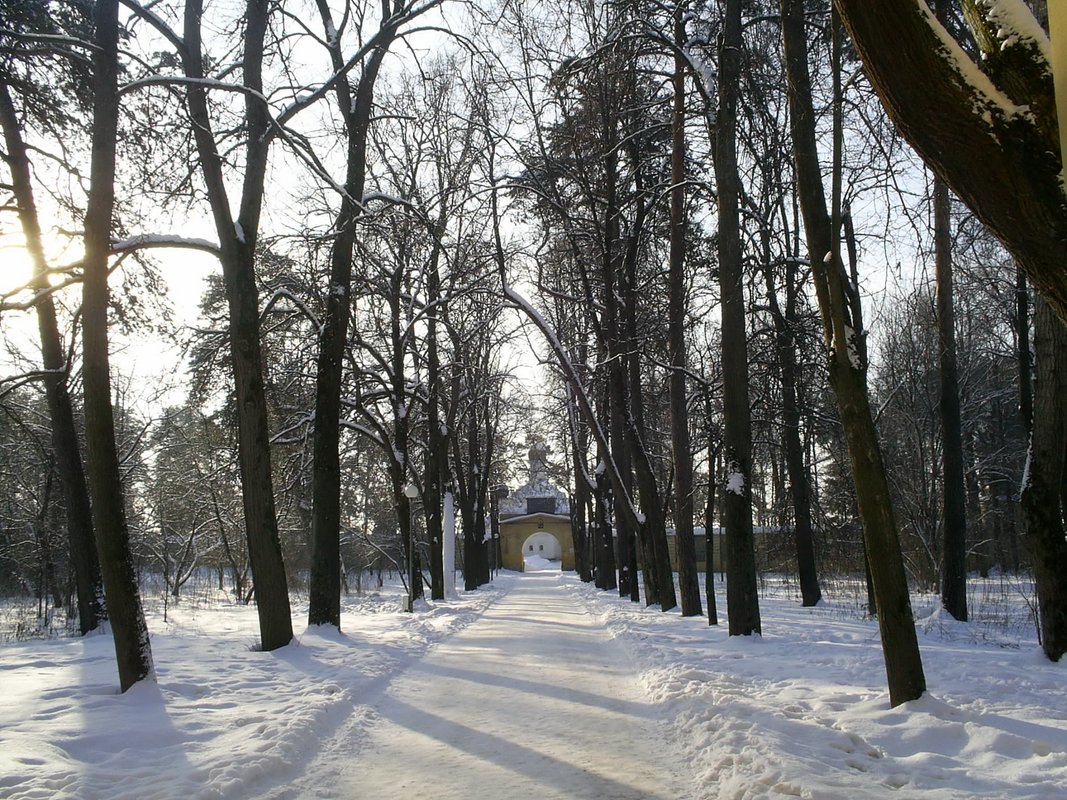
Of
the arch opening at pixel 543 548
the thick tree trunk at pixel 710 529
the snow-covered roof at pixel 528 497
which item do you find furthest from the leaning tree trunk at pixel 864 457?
the arch opening at pixel 543 548

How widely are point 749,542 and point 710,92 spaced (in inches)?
250

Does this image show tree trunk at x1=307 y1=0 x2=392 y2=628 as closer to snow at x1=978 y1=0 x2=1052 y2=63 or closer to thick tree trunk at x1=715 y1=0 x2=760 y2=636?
thick tree trunk at x1=715 y1=0 x2=760 y2=636

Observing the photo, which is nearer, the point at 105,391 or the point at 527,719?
the point at 527,719

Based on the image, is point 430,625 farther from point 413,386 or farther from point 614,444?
point 614,444

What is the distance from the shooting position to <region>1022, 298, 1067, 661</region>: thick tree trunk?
8141mm

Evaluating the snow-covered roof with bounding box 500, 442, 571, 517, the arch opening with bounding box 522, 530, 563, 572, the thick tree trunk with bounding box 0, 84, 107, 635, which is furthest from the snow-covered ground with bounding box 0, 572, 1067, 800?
the arch opening with bounding box 522, 530, 563, 572

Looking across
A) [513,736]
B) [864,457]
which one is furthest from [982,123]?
[513,736]

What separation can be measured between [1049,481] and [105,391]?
9.82 m

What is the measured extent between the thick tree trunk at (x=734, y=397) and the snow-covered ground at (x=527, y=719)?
2.24 ft

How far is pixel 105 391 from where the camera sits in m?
7.24

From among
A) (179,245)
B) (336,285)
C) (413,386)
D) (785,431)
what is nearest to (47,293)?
(179,245)

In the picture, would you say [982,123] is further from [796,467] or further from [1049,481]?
[796,467]

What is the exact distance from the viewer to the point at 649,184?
56.1ft

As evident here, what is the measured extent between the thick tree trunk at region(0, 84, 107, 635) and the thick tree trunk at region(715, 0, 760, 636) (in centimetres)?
979
